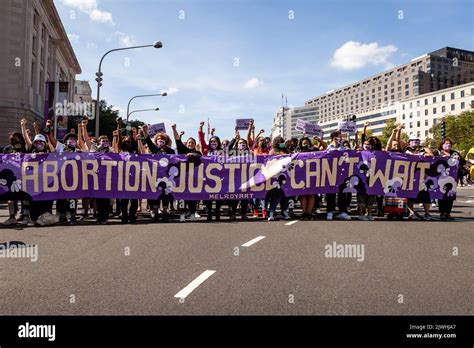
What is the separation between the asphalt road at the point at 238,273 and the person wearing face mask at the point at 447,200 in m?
2.78

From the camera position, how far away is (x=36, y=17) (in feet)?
158

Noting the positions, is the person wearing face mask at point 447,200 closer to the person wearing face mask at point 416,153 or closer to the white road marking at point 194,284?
the person wearing face mask at point 416,153

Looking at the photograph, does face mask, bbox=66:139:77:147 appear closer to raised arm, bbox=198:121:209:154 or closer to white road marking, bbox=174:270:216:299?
raised arm, bbox=198:121:209:154

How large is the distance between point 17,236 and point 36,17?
46469 mm

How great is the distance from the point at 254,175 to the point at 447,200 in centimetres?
537

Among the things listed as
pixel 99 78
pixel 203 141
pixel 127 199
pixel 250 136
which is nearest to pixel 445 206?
pixel 250 136

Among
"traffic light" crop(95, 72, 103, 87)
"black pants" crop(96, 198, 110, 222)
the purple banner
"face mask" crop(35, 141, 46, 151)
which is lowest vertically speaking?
"black pants" crop(96, 198, 110, 222)

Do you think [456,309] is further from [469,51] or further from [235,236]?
[469,51]

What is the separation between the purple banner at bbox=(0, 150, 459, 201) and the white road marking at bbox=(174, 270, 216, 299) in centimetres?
656

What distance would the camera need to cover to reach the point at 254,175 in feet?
41.1

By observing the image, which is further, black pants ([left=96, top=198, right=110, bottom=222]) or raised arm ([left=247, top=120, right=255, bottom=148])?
raised arm ([left=247, top=120, right=255, bottom=148])

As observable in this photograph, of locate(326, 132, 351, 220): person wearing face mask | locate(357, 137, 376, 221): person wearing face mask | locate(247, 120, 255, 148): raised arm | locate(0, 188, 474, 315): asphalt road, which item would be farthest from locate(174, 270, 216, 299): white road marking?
locate(247, 120, 255, 148): raised arm

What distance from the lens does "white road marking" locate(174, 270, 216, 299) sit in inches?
187

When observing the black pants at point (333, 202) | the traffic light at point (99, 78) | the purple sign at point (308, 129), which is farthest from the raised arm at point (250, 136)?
the traffic light at point (99, 78)
